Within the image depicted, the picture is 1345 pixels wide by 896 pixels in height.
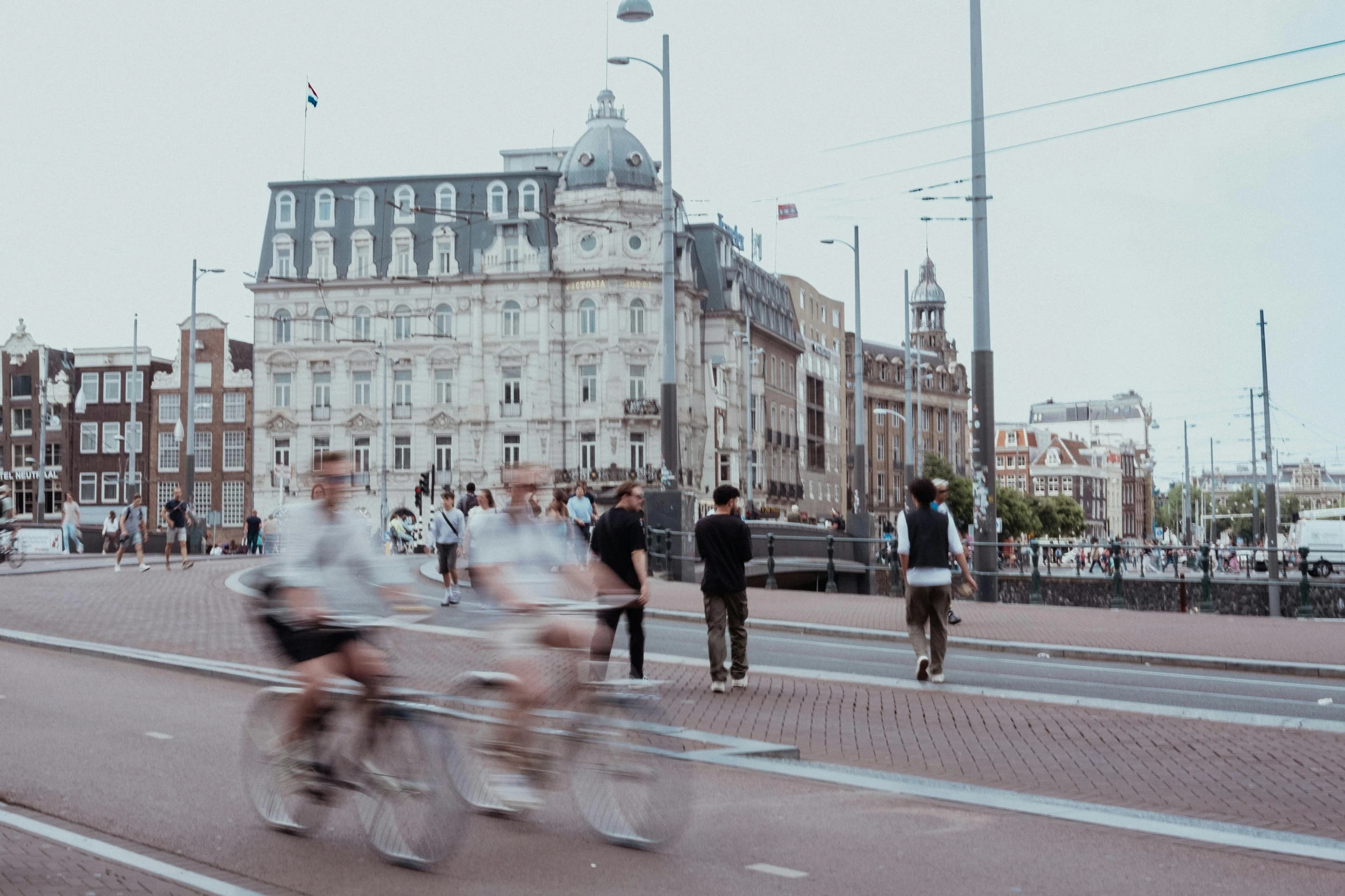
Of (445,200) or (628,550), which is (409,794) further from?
(445,200)

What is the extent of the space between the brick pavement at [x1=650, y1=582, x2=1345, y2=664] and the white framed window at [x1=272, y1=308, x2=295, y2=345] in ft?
154

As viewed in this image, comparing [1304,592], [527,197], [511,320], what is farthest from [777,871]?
[527,197]

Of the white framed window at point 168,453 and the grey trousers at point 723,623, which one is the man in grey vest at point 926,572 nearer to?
the grey trousers at point 723,623

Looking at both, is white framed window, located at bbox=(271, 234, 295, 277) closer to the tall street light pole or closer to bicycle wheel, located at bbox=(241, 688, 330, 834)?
the tall street light pole

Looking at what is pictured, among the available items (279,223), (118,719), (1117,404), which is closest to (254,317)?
(279,223)

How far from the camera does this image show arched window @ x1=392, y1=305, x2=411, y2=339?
69.5m

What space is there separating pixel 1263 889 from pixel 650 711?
99.5 inches

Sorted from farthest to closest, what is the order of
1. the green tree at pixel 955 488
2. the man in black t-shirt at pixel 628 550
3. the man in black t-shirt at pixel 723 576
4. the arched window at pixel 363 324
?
the green tree at pixel 955 488, the arched window at pixel 363 324, the man in black t-shirt at pixel 723 576, the man in black t-shirt at pixel 628 550

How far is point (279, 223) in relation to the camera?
7144 centimetres

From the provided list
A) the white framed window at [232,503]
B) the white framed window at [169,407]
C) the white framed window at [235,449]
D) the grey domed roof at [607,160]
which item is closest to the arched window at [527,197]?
the grey domed roof at [607,160]

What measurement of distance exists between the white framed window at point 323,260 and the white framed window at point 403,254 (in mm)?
2971

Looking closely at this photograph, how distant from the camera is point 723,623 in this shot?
12492mm

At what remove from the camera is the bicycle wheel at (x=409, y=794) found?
6.16 meters

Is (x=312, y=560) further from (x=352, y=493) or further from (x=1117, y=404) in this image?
(x=1117, y=404)
